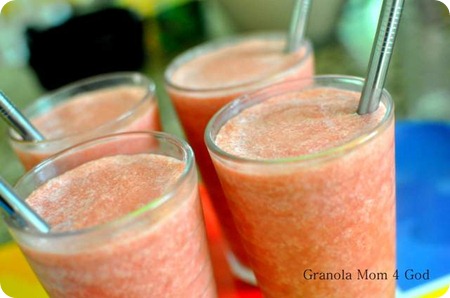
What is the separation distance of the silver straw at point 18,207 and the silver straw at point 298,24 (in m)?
0.54

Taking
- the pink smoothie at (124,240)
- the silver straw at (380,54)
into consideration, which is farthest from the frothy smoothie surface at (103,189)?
the silver straw at (380,54)

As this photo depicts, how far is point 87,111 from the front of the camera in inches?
38.7

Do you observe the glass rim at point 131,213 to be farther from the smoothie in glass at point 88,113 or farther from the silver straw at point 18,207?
the smoothie in glass at point 88,113

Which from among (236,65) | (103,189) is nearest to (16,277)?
(103,189)

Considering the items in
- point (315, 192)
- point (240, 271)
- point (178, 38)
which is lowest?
point (240, 271)

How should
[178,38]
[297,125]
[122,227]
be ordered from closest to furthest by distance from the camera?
[122,227], [297,125], [178,38]

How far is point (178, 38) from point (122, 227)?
1.23m

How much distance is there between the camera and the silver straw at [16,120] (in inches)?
29.7

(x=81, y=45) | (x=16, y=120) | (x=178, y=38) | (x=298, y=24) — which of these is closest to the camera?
(x=16, y=120)

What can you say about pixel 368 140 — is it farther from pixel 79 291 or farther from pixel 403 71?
pixel 403 71

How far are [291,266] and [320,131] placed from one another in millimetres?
168

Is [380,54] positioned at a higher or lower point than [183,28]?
higher

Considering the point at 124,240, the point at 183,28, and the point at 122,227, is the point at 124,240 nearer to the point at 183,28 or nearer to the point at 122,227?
the point at 122,227

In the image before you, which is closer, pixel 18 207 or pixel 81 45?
pixel 18 207
